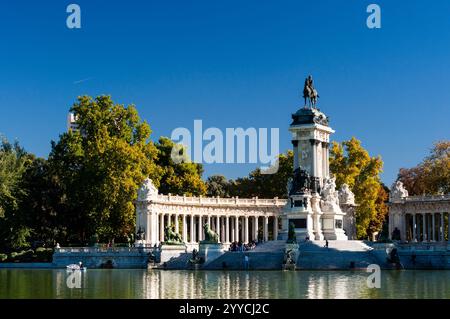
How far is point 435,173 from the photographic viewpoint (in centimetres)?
9869

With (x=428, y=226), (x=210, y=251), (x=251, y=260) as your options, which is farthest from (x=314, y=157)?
(x=428, y=226)

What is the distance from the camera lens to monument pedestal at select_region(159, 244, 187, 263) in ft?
228

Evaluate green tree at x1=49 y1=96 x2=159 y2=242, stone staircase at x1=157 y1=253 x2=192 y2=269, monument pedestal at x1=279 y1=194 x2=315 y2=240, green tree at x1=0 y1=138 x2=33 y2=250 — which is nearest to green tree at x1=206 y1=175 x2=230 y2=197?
green tree at x1=49 y1=96 x2=159 y2=242

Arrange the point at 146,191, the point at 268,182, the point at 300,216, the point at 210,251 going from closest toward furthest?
the point at 210,251 → the point at 300,216 → the point at 146,191 → the point at 268,182

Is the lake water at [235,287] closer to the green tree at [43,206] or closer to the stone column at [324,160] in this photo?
the stone column at [324,160]

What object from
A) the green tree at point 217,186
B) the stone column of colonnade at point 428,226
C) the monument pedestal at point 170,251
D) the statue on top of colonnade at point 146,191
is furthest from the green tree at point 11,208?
the stone column of colonnade at point 428,226

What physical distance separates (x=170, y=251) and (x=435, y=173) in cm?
4063

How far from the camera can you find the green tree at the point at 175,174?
102m

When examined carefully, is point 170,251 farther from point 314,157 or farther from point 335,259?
point 314,157

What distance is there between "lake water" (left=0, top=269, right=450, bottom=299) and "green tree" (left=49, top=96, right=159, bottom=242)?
33.9m

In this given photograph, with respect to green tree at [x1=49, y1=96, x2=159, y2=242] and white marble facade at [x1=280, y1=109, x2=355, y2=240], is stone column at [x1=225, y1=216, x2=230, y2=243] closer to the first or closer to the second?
green tree at [x1=49, y1=96, x2=159, y2=242]

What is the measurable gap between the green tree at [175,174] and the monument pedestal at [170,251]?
29.3 metres
